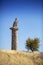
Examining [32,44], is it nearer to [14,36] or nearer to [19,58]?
[14,36]

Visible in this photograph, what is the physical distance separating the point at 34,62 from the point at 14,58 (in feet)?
13.6

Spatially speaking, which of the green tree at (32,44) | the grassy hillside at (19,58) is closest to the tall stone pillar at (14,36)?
the grassy hillside at (19,58)

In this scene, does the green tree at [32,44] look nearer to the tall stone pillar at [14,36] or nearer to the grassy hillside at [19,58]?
the tall stone pillar at [14,36]

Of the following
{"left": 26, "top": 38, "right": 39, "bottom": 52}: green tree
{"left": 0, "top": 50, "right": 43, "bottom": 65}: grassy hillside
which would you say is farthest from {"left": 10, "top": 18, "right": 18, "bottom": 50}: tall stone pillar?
{"left": 26, "top": 38, "right": 39, "bottom": 52}: green tree

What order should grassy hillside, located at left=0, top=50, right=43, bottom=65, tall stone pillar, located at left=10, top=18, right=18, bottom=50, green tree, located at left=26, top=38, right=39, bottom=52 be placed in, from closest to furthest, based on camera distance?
grassy hillside, located at left=0, top=50, right=43, bottom=65 → tall stone pillar, located at left=10, top=18, right=18, bottom=50 → green tree, located at left=26, top=38, right=39, bottom=52

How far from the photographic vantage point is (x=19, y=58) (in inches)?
1620

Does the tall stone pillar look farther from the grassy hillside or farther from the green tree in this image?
the green tree

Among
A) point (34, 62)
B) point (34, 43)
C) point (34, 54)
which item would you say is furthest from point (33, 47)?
point (34, 62)

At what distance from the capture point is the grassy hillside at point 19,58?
38.6 meters

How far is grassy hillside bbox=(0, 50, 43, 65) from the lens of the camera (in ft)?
127

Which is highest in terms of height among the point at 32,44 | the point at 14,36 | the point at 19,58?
the point at 14,36

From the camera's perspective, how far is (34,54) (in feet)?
144

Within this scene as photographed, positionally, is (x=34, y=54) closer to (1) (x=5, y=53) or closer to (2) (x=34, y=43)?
(1) (x=5, y=53)

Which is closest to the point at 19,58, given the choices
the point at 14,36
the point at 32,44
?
the point at 14,36
